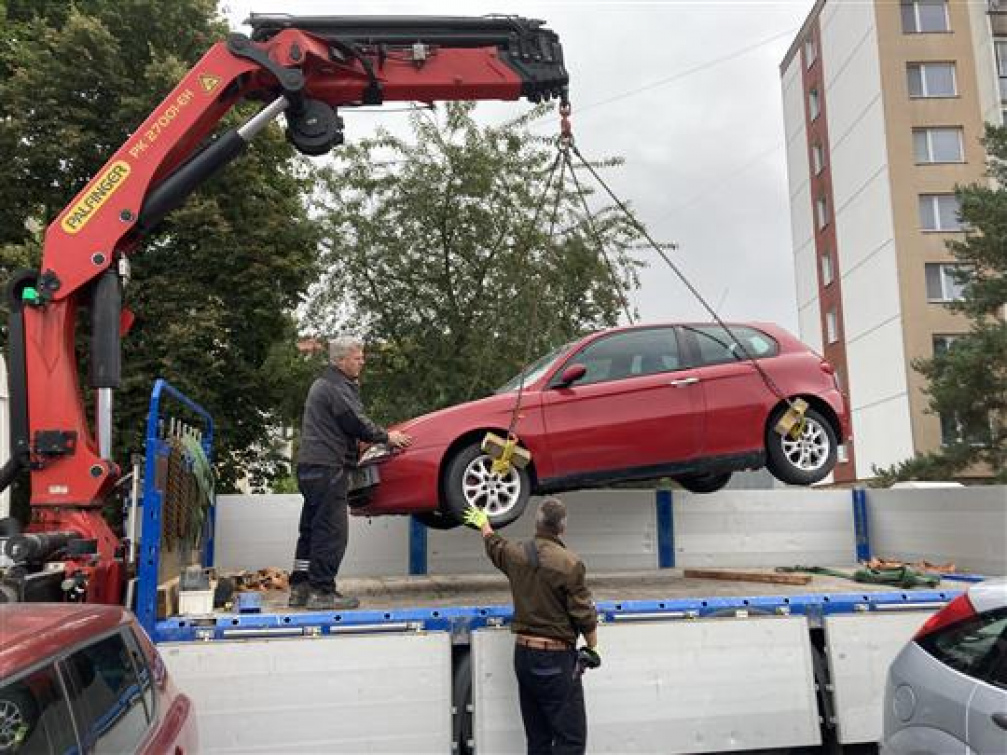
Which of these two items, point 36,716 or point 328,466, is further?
point 328,466

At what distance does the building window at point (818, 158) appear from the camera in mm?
31203

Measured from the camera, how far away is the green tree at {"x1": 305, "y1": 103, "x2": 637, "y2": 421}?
41.7 ft

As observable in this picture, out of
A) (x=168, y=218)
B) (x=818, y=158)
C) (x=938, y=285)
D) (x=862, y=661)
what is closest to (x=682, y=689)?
(x=862, y=661)

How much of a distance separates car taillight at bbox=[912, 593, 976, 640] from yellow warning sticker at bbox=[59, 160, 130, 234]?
506 centimetres

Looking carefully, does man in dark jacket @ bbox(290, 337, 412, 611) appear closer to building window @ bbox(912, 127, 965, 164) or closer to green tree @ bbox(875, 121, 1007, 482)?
green tree @ bbox(875, 121, 1007, 482)

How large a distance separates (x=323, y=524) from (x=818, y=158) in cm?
3026

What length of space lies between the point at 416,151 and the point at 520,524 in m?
8.19

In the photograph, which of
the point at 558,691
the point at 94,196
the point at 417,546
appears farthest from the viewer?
the point at 417,546

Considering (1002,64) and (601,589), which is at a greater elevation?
(1002,64)

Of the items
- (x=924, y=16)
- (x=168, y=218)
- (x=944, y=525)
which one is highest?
(x=924, y=16)

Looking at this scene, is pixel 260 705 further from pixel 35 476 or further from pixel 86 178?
pixel 86 178

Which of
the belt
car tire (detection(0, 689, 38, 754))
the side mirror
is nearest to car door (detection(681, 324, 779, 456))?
the side mirror

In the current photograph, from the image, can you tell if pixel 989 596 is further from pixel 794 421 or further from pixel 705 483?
pixel 705 483

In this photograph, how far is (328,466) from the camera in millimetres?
5441
